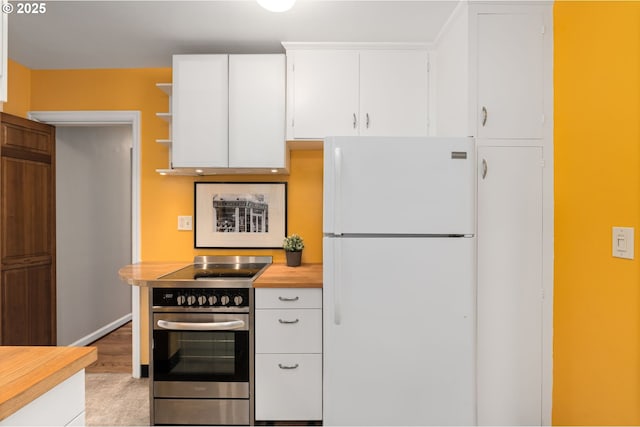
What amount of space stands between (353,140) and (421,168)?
38 centimetres

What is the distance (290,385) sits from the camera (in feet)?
7.41

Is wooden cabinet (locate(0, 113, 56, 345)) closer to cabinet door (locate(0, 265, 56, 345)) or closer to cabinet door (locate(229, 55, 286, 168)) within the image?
cabinet door (locate(0, 265, 56, 345))

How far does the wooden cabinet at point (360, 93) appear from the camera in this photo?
260 cm

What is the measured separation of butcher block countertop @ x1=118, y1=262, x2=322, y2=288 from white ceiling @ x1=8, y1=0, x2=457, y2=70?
150cm

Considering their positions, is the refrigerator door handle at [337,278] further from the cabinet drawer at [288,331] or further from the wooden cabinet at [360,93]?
the wooden cabinet at [360,93]

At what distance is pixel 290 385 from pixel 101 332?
109 inches

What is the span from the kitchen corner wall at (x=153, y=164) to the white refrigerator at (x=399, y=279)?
0.99 meters

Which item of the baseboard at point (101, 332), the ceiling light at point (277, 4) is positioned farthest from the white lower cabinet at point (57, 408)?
the baseboard at point (101, 332)

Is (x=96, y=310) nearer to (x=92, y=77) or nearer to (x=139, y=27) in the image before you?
(x=92, y=77)

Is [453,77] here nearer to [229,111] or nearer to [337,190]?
[337,190]

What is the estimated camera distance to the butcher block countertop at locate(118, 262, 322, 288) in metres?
2.27

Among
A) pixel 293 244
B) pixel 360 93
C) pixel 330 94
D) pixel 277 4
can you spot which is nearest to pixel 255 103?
pixel 330 94

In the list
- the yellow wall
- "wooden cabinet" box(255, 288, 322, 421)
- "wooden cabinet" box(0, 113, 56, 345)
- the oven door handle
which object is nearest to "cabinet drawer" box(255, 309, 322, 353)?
"wooden cabinet" box(255, 288, 322, 421)

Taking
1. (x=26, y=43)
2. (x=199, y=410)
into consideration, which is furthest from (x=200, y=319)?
(x=26, y=43)
